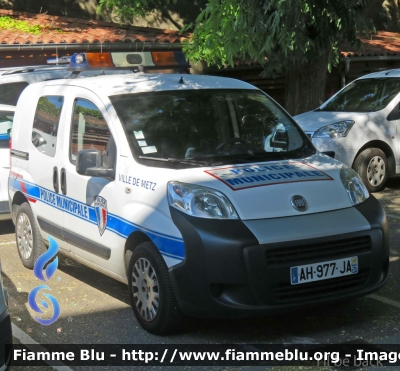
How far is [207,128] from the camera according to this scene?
598cm

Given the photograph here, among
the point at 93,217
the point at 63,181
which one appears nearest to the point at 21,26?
the point at 63,181

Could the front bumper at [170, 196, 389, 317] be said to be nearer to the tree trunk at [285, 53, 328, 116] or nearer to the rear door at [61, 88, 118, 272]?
the rear door at [61, 88, 118, 272]

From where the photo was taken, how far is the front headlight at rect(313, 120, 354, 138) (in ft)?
34.9

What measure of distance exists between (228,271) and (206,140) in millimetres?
1359

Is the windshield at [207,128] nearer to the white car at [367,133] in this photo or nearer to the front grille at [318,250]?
the front grille at [318,250]

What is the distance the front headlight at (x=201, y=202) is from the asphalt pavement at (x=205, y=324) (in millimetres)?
874

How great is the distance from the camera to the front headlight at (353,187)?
18.0ft

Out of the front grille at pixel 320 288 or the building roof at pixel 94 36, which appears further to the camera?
the building roof at pixel 94 36

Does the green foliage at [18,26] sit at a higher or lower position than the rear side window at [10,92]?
higher

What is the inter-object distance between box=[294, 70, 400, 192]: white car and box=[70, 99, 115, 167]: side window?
482 centimetres

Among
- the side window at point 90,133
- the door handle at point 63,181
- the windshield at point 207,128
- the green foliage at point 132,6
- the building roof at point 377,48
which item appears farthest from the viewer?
the building roof at point 377,48

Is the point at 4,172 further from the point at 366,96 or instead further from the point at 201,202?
the point at 366,96

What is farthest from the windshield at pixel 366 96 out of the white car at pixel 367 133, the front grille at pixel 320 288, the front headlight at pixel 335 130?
the front grille at pixel 320 288

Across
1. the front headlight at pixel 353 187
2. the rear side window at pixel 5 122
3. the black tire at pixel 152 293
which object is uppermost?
the front headlight at pixel 353 187
